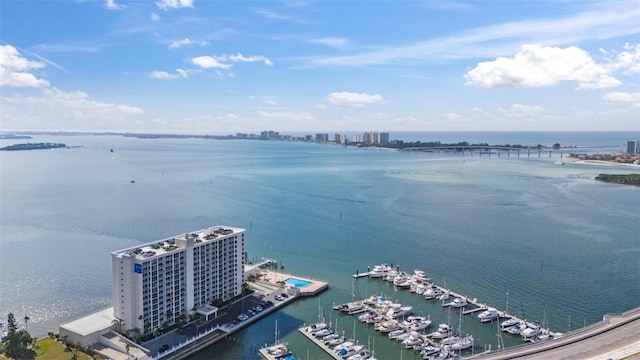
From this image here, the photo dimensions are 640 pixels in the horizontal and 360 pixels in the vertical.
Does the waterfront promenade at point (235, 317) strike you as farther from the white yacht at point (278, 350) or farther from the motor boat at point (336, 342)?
the motor boat at point (336, 342)

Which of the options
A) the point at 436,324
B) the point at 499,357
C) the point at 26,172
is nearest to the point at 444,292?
the point at 436,324

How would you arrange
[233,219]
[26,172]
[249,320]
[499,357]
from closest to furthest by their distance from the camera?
1. [499,357]
2. [249,320]
3. [233,219]
4. [26,172]

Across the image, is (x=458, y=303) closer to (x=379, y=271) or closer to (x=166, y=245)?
(x=379, y=271)

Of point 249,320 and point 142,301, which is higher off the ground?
point 142,301

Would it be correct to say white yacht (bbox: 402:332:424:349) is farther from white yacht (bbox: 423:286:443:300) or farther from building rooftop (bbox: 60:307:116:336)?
building rooftop (bbox: 60:307:116:336)

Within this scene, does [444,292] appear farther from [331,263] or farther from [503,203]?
[503,203]

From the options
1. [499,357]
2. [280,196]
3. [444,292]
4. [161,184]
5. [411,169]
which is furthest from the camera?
[411,169]
